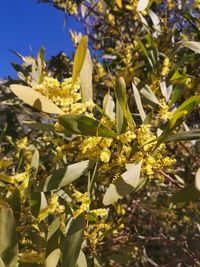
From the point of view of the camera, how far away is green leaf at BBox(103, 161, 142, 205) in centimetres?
97

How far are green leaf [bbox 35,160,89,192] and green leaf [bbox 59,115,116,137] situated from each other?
14 centimetres

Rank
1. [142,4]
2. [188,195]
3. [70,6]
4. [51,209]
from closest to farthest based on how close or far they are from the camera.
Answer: [188,195], [51,209], [142,4], [70,6]

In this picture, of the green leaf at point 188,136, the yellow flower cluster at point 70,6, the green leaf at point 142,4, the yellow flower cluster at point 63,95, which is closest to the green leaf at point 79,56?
the yellow flower cluster at point 63,95

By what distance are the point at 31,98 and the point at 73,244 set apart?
0.37 metres

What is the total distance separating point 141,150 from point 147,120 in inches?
3.8

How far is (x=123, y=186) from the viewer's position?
3.29 feet

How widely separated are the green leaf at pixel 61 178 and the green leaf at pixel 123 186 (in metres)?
0.14

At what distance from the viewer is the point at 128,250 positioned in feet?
6.29

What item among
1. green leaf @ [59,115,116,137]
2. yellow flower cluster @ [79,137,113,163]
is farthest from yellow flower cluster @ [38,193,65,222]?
green leaf @ [59,115,116,137]

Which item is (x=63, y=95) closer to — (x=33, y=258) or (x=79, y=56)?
(x=79, y=56)

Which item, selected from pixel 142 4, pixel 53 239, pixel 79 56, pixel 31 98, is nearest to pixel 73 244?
pixel 53 239

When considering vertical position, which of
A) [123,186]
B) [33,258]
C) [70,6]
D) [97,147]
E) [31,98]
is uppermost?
[70,6]

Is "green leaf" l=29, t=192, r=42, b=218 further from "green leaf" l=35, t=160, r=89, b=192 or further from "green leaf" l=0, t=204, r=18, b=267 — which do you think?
"green leaf" l=0, t=204, r=18, b=267

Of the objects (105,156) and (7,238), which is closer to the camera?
(7,238)
